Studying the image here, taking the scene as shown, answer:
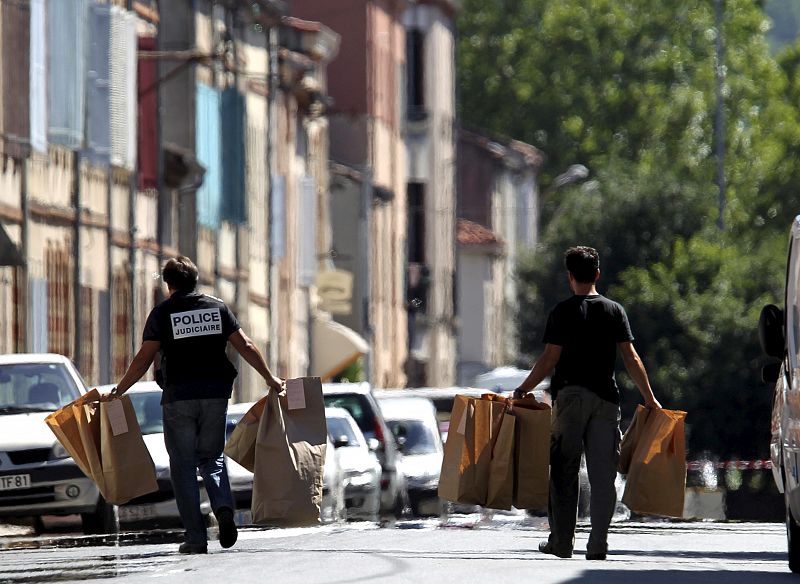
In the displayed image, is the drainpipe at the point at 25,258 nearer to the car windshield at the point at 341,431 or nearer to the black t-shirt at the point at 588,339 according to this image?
the car windshield at the point at 341,431

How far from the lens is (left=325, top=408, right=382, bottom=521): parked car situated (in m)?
25.0

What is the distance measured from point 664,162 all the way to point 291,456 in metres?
68.1

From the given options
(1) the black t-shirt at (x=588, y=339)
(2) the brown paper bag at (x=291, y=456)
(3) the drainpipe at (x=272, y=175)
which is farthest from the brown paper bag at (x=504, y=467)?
(3) the drainpipe at (x=272, y=175)

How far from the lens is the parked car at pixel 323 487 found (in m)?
Result: 22.9

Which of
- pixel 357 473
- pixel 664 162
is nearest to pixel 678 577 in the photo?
pixel 357 473

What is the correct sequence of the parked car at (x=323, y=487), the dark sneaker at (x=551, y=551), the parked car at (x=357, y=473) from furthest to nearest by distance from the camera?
the parked car at (x=357, y=473) < the parked car at (x=323, y=487) < the dark sneaker at (x=551, y=551)

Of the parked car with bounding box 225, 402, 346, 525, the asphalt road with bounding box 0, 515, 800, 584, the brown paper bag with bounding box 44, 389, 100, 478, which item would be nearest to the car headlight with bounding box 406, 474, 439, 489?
the parked car with bounding box 225, 402, 346, 525

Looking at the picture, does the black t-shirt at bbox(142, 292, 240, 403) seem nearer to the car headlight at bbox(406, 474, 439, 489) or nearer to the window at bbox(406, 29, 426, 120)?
the car headlight at bbox(406, 474, 439, 489)

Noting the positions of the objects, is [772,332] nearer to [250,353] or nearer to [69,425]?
[250,353]

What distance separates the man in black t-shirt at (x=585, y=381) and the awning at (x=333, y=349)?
43.2 m

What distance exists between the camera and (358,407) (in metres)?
27.7

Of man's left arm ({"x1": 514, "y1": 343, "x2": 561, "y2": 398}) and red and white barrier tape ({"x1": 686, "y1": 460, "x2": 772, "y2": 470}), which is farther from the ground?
man's left arm ({"x1": 514, "y1": 343, "x2": 561, "y2": 398})

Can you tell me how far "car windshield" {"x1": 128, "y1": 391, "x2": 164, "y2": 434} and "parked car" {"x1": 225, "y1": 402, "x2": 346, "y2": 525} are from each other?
2.17 ft

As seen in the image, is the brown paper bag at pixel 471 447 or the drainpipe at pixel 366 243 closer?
the brown paper bag at pixel 471 447
